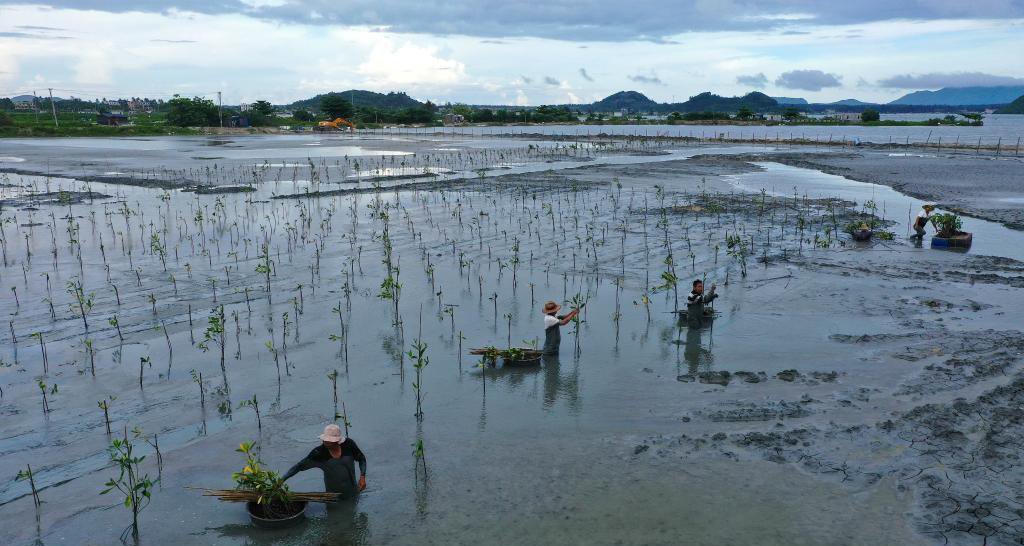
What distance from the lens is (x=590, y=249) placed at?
19109 millimetres

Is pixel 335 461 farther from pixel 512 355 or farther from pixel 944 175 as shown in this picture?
pixel 944 175

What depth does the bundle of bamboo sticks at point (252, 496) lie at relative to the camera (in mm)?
7195

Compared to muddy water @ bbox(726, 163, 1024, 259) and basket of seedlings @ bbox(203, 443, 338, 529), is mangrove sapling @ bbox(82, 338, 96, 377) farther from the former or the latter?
muddy water @ bbox(726, 163, 1024, 259)

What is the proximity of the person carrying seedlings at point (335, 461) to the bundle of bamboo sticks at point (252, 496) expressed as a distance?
0.53 ft

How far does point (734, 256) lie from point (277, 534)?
45.0 ft

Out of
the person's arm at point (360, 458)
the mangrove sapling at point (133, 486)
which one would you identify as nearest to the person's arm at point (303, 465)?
the person's arm at point (360, 458)

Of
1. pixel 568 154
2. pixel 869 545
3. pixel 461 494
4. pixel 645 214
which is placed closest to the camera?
pixel 869 545

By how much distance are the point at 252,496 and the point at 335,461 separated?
2.86ft

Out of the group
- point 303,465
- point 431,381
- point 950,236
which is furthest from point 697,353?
point 950,236

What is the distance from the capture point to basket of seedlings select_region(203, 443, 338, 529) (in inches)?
274

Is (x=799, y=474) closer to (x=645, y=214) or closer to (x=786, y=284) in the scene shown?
(x=786, y=284)

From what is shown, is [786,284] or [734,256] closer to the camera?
[786,284]

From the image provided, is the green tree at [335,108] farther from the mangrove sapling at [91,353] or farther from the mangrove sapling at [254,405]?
the mangrove sapling at [254,405]

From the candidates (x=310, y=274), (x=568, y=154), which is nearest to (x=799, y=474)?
(x=310, y=274)
